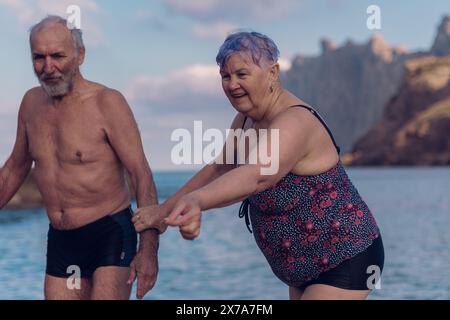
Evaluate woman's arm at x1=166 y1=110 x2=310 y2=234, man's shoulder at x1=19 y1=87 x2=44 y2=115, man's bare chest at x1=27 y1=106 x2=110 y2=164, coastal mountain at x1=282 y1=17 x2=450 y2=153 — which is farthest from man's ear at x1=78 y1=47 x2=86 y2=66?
coastal mountain at x1=282 y1=17 x2=450 y2=153

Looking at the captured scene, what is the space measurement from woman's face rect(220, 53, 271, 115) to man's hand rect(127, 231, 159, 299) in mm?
852

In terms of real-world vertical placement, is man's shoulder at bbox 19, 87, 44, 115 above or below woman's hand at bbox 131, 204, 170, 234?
above

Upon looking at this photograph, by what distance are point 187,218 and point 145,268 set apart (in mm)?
1139

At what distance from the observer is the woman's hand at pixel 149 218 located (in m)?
4.06

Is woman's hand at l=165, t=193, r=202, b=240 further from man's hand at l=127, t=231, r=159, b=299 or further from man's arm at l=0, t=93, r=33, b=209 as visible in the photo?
man's arm at l=0, t=93, r=33, b=209

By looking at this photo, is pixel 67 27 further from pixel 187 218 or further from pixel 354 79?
pixel 354 79

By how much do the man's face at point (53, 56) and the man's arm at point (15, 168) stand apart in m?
0.48

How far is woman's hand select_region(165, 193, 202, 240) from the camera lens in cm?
298

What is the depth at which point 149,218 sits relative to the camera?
4078mm

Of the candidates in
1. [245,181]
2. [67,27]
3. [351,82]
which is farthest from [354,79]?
[245,181]

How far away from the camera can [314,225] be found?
12.3 ft

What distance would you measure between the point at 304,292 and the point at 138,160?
105 centimetres

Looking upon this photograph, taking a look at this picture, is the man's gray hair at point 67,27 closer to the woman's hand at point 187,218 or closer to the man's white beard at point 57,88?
the man's white beard at point 57,88
